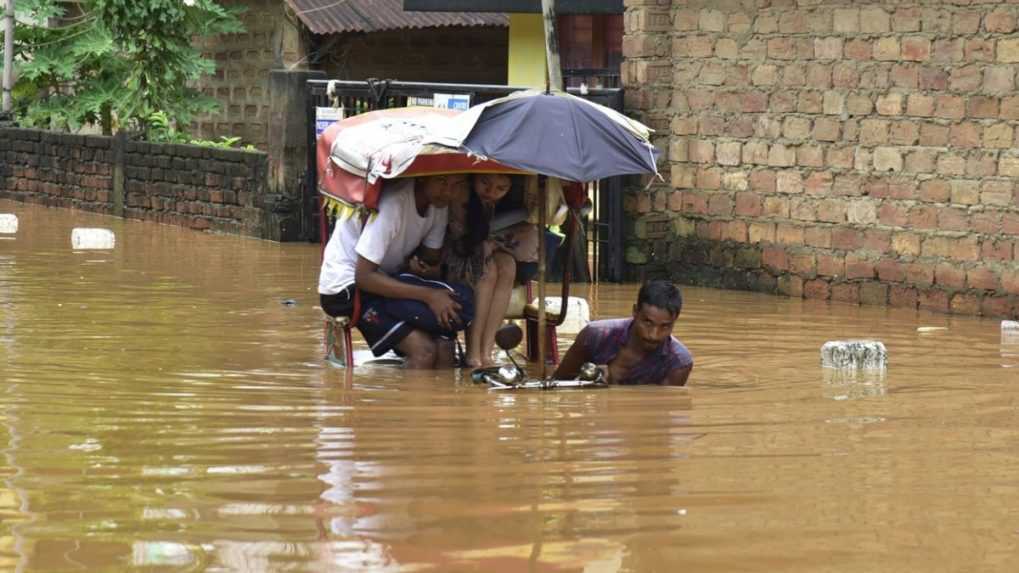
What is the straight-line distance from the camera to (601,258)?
17453mm

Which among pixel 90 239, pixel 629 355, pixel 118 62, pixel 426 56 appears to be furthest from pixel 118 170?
pixel 629 355

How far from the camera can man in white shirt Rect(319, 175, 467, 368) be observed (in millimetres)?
10281

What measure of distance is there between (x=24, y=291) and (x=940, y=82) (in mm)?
7264

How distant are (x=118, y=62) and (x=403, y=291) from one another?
17466mm

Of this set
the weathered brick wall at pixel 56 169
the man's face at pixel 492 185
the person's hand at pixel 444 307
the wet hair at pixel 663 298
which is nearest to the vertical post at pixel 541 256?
the man's face at pixel 492 185

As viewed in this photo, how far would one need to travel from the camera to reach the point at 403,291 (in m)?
10.4

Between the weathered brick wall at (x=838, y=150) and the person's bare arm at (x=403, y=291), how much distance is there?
5448 mm

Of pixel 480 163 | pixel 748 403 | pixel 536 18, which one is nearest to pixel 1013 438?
pixel 748 403

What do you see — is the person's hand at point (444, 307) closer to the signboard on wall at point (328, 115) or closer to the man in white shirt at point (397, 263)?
the man in white shirt at point (397, 263)

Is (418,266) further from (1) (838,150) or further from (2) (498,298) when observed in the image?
(1) (838,150)

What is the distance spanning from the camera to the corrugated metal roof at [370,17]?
25469 mm

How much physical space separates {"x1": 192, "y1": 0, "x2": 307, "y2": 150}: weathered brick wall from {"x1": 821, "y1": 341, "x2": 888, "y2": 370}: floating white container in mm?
16668

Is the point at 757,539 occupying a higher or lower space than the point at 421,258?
lower

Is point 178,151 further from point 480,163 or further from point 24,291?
point 480,163
